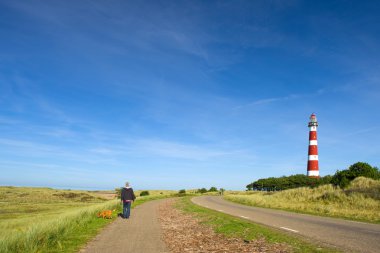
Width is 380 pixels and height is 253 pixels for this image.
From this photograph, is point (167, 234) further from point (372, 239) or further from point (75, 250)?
Result: point (372, 239)

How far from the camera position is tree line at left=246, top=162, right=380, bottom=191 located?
46156mm

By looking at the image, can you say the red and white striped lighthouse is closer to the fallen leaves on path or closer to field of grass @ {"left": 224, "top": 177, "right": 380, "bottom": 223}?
field of grass @ {"left": 224, "top": 177, "right": 380, "bottom": 223}

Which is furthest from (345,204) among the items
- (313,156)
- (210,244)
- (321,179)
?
(321,179)

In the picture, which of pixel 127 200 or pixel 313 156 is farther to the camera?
pixel 313 156

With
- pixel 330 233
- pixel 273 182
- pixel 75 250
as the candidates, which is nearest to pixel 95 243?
pixel 75 250

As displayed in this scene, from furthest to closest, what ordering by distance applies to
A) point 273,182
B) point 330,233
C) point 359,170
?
point 273,182 < point 359,170 < point 330,233

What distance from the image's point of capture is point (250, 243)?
1148 cm

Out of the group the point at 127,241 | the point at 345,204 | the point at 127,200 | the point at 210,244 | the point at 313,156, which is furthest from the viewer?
the point at 313,156

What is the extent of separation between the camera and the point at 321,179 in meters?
66.1

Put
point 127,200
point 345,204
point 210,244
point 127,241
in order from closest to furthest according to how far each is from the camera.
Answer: point 210,244 → point 127,241 → point 127,200 → point 345,204

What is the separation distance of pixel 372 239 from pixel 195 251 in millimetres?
5740

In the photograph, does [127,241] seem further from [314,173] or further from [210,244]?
[314,173]

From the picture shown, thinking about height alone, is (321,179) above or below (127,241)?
above

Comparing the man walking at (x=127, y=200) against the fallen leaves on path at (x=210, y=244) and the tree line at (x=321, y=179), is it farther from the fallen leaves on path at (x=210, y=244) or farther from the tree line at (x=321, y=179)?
the tree line at (x=321, y=179)
